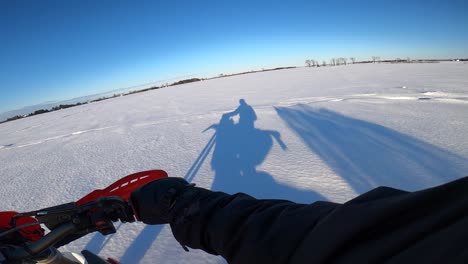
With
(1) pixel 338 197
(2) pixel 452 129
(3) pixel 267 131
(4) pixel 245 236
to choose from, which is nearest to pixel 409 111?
(2) pixel 452 129

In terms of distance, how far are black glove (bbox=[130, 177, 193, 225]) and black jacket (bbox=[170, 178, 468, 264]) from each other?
19cm

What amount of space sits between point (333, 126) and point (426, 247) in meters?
4.02

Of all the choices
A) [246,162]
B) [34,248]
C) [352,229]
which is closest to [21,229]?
[34,248]

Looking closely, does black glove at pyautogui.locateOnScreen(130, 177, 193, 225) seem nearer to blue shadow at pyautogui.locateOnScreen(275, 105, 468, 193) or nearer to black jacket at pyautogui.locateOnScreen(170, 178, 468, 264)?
black jacket at pyautogui.locateOnScreen(170, 178, 468, 264)

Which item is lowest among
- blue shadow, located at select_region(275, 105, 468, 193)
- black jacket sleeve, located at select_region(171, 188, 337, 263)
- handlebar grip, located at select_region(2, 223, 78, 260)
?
blue shadow, located at select_region(275, 105, 468, 193)

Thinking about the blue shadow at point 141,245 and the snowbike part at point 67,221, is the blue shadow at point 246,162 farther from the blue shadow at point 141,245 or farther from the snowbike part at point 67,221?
the snowbike part at point 67,221

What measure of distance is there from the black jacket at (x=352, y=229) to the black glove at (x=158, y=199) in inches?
7.5

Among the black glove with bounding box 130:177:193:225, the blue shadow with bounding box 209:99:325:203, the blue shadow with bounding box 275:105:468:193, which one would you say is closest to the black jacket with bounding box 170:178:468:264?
the black glove with bounding box 130:177:193:225

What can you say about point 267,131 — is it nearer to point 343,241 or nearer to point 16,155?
point 343,241

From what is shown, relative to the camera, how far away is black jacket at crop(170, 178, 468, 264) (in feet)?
1.46

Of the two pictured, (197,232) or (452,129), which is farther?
(452,129)

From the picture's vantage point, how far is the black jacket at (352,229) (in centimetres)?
44

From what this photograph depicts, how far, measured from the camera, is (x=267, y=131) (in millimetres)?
4496

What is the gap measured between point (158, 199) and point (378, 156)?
2575 mm
